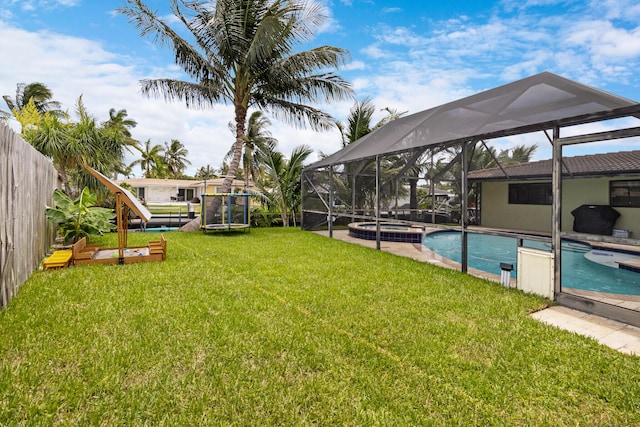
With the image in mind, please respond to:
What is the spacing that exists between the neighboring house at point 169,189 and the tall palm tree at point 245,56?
2204 cm

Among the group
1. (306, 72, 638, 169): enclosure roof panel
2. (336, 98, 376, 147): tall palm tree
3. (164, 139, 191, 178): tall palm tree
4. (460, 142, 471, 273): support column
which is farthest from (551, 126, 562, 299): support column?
(164, 139, 191, 178): tall palm tree

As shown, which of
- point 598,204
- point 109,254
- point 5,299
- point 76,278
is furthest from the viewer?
point 598,204

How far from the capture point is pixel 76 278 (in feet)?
16.6

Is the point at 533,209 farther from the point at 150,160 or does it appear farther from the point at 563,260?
the point at 150,160

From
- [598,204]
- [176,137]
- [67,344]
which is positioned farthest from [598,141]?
[176,137]

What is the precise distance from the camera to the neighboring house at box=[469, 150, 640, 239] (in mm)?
6393

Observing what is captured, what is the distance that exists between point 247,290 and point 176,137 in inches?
1712

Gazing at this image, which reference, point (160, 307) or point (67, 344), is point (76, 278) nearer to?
point (160, 307)

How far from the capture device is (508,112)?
543 cm

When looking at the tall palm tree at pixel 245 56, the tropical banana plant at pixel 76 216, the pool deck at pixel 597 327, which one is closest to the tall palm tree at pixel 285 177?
the tall palm tree at pixel 245 56

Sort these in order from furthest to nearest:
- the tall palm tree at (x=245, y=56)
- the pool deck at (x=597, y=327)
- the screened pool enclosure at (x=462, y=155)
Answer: the tall palm tree at (x=245, y=56) → the screened pool enclosure at (x=462, y=155) → the pool deck at (x=597, y=327)

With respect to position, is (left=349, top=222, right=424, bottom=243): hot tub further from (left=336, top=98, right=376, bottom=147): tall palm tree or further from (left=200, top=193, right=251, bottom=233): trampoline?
(left=336, top=98, right=376, bottom=147): tall palm tree

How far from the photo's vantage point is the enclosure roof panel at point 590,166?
6.28 m

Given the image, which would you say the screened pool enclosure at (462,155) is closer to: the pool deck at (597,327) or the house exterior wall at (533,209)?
the pool deck at (597,327)
